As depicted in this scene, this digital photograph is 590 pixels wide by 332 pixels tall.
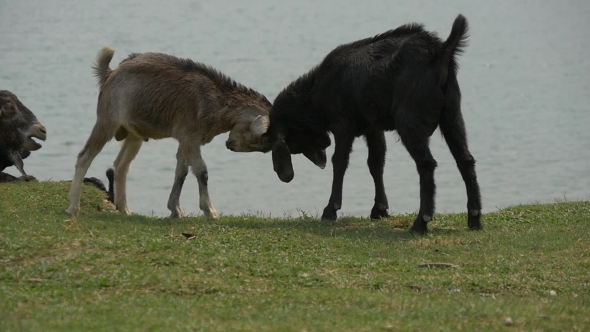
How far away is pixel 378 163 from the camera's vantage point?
1330 centimetres

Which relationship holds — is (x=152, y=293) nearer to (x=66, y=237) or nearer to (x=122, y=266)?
(x=122, y=266)

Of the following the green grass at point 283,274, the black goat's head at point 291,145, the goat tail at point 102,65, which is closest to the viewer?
the green grass at point 283,274

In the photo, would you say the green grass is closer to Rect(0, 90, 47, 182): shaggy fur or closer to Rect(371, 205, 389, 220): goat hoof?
Rect(371, 205, 389, 220): goat hoof

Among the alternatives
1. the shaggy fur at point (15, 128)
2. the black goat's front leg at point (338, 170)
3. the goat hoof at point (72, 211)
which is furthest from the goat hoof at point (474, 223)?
the shaggy fur at point (15, 128)

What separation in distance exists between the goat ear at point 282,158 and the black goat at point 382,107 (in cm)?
1

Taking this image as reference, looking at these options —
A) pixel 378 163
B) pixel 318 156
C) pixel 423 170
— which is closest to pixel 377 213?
pixel 378 163

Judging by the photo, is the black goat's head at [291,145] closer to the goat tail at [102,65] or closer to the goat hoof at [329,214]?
the goat hoof at [329,214]

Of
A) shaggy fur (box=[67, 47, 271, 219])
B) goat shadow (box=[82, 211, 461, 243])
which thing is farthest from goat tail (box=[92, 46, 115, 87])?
goat shadow (box=[82, 211, 461, 243])

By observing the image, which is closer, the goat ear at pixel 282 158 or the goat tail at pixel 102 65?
the goat ear at pixel 282 158

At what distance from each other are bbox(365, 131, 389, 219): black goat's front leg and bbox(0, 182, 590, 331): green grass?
0.52 meters

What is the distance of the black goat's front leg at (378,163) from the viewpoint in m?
13.2

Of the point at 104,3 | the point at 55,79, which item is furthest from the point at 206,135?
the point at 104,3

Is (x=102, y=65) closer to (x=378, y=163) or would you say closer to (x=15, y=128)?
(x=15, y=128)

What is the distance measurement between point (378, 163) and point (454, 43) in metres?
Answer: 2.24
